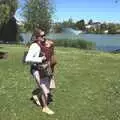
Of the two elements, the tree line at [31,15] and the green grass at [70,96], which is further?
the tree line at [31,15]

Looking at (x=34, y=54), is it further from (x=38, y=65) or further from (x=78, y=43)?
(x=78, y=43)

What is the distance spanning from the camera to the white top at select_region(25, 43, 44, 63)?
1215 centimetres

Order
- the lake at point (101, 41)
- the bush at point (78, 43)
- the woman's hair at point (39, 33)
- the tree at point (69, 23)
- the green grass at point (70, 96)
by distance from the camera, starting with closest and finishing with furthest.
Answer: the green grass at point (70, 96) < the woman's hair at point (39, 33) < the bush at point (78, 43) < the lake at point (101, 41) < the tree at point (69, 23)

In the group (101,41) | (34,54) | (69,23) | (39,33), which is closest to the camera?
(34,54)

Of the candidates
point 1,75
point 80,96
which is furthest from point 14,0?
point 80,96

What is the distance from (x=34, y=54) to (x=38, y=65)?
371 mm

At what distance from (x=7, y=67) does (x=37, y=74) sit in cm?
1072

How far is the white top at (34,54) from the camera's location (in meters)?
12.1

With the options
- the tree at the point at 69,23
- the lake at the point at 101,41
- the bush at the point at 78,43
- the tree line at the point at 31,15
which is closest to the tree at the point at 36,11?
the tree line at the point at 31,15

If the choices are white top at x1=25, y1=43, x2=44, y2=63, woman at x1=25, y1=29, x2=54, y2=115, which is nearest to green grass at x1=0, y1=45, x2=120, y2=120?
woman at x1=25, y1=29, x2=54, y2=115

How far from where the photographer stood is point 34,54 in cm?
1222

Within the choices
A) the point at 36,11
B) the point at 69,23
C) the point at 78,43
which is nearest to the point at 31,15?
the point at 36,11

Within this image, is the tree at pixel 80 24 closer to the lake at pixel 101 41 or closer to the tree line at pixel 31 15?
the lake at pixel 101 41

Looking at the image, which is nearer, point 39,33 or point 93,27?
point 39,33
